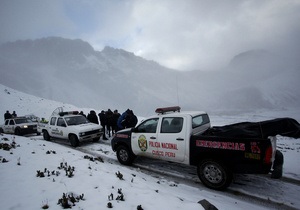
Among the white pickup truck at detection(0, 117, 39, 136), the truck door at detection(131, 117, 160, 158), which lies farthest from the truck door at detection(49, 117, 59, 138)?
the truck door at detection(131, 117, 160, 158)

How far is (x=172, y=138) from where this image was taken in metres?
5.55

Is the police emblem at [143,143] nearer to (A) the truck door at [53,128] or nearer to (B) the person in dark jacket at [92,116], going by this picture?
(A) the truck door at [53,128]

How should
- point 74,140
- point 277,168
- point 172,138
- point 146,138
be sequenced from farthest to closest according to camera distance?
point 74,140
point 146,138
point 172,138
point 277,168

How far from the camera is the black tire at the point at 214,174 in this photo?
4719 millimetres

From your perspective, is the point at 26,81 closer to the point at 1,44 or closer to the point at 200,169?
the point at 1,44

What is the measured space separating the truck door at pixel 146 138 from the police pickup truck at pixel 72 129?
14.9ft

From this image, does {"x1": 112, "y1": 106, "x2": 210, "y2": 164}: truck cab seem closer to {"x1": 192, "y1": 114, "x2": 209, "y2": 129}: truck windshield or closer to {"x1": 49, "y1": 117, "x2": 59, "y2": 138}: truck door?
{"x1": 192, "y1": 114, "x2": 209, "y2": 129}: truck windshield

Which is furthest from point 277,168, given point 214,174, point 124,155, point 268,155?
point 124,155

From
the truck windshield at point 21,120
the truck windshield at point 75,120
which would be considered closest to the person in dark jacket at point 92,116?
the truck windshield at point 75,120

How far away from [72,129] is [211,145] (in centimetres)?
818

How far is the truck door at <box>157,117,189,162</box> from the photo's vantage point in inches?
212

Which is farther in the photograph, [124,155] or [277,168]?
[124,155]

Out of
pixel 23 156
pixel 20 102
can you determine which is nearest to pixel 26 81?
pixel 20 102

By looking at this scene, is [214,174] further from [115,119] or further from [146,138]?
[115,119]
